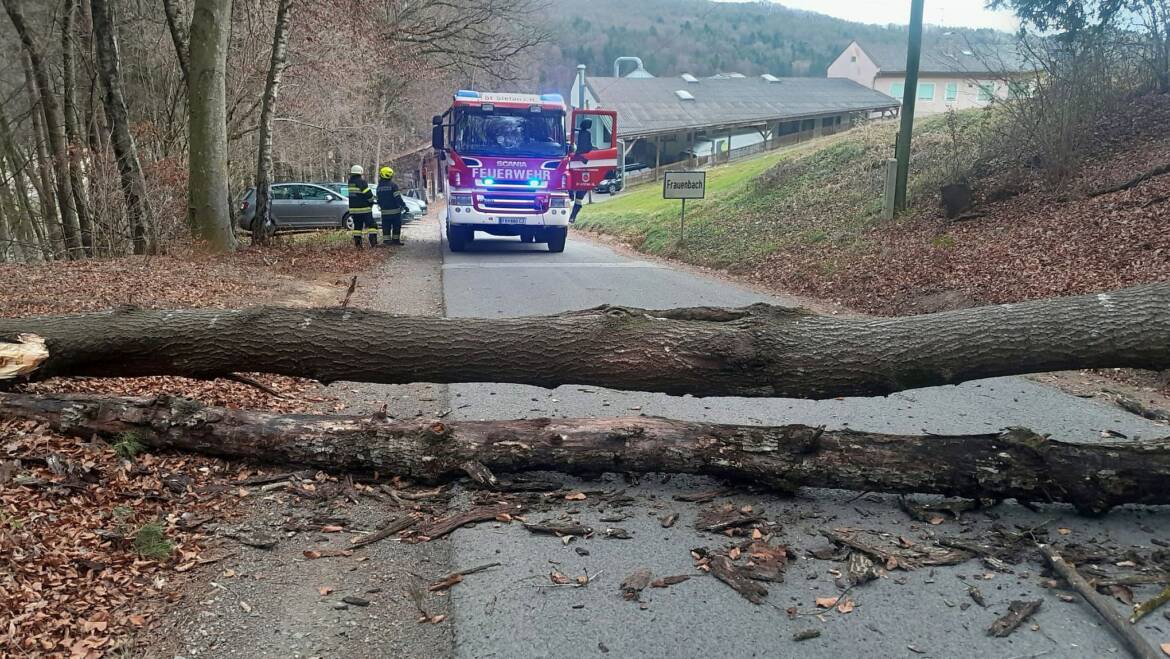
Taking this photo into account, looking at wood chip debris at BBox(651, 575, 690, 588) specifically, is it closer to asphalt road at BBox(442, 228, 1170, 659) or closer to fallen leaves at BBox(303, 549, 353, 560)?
asphalt road at BBox(442, 228, 1170, 659)

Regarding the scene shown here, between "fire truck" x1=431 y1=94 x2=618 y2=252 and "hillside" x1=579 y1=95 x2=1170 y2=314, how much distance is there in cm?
329

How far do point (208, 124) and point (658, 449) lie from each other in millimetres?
12274

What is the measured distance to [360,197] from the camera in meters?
17.3

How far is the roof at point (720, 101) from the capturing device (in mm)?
46875

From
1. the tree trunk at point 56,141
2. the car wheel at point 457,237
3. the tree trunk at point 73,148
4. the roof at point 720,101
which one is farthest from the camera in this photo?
the roof at point 720,101

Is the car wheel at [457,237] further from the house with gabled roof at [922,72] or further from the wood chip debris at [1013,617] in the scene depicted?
the house with gabled roof at [922,72]

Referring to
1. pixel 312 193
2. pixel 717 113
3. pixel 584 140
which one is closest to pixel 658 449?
pixel 584 140

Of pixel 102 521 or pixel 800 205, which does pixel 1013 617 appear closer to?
pixel 102 521

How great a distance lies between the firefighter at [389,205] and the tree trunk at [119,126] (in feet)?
14.9

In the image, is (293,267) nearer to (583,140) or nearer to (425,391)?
(583,140)

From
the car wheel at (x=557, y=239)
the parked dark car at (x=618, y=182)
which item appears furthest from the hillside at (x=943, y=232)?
the parked dark car at (x=618, y=182)

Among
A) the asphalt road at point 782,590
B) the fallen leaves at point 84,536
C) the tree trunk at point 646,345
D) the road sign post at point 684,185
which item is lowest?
the asphalt road at point 782,590

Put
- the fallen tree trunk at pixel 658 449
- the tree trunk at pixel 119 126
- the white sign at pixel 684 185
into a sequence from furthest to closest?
the white sign at pixel 684 185 → the tree trunk at pixel 119 126 → the fallen tree trunk at pixel 658 449

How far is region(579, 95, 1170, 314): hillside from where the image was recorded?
9633mm
